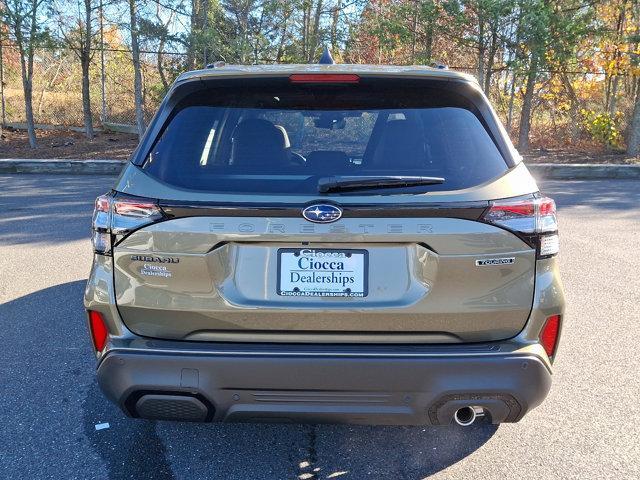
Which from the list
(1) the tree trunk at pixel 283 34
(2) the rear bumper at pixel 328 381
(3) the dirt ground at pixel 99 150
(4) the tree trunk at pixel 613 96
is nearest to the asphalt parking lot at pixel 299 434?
(2) the rear bumper at pixel 328 381

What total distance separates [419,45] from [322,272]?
1358cm

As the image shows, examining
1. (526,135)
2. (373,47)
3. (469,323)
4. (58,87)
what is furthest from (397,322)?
(58,87)

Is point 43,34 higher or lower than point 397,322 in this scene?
higher

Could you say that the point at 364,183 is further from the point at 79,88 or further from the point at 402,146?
the point at 79,88

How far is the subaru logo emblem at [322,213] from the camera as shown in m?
2.08

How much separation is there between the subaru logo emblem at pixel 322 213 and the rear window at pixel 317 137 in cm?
16

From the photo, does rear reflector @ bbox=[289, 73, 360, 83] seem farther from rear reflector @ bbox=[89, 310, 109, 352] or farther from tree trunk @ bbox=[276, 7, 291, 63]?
tree trunk @ bbox=[276, 7, 291, 63]

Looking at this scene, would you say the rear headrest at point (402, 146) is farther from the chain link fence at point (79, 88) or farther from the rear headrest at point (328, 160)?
the chain link fence at point (79, 88)

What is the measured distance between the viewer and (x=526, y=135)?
14.6 metres

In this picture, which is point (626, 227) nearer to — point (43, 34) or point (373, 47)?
point (373, 47)

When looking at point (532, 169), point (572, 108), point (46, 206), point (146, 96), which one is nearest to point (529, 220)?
point (46, 206)

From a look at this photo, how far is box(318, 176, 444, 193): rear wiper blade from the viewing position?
2.11 m

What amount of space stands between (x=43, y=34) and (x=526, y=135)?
1280 cm

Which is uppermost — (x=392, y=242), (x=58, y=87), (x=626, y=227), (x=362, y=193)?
(x=58, y=87)
